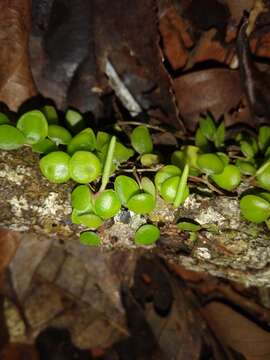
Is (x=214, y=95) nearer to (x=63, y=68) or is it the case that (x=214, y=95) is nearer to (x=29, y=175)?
(x=63, y=68)

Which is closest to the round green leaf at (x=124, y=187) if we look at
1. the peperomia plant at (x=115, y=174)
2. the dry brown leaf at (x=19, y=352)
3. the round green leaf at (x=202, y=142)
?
the peperomia plant at (x=115, y=174)

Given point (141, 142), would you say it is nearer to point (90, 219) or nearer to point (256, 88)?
point (90, 219)

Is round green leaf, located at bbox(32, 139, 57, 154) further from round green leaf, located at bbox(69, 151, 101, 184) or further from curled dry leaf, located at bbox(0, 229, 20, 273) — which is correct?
curled dry leaf, located at bbox(0, 229, 20, 273)

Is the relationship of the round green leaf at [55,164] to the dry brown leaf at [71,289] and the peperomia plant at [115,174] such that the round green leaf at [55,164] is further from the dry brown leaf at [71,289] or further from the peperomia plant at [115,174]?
the dry brown leaf at [71,289]

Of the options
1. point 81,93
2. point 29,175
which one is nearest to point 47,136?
point 29,175

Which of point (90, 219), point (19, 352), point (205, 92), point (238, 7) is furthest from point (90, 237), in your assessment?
point (19, 352)
